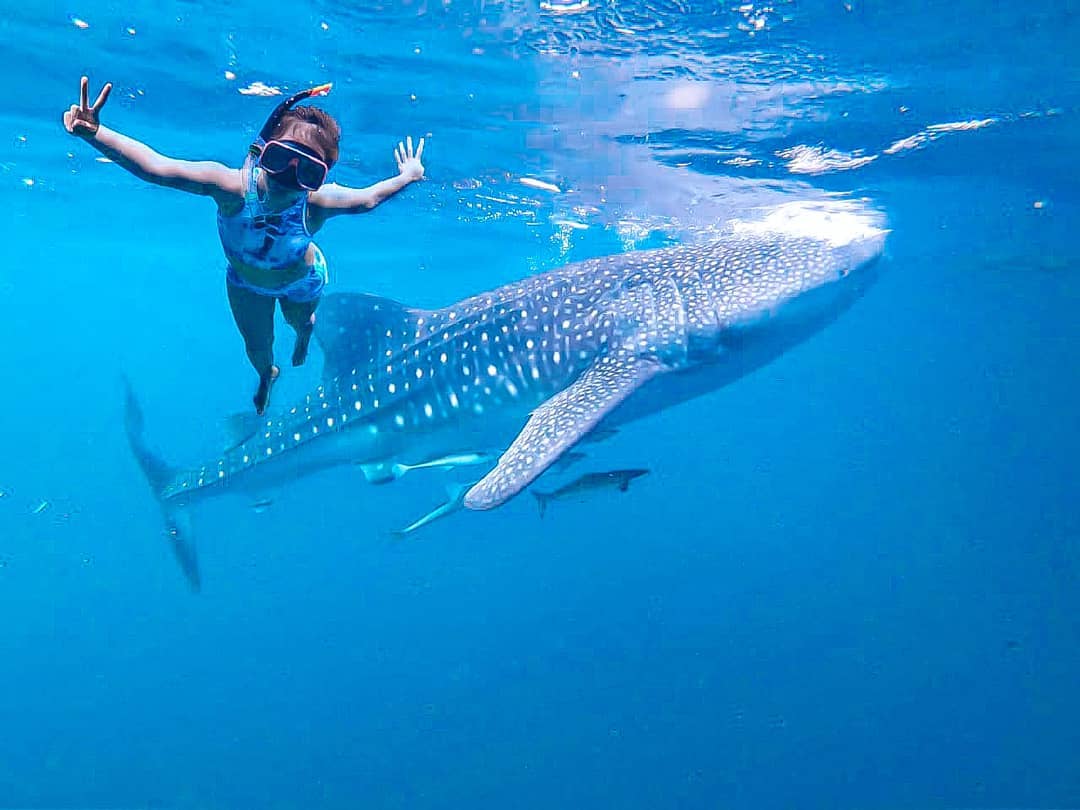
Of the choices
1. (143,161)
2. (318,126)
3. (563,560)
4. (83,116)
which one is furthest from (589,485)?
(563,560)

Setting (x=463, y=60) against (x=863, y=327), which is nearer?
(x=463, y=60)

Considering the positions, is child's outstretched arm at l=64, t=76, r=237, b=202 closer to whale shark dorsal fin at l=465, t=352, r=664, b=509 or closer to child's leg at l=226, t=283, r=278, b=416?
child's leg at l=226, t=283, r=278, b=416

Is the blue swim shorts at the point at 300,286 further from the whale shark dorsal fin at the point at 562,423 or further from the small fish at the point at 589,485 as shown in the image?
the small fish at the point at 589,485

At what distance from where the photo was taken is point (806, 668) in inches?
717

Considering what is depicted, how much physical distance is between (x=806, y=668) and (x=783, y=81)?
14420mm

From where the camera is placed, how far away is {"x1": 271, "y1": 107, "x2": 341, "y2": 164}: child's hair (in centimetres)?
324

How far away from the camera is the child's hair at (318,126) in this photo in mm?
3238

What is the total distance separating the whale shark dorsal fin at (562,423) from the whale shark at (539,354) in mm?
22

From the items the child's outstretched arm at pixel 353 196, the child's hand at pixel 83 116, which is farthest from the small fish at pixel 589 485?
the child's hand at pixel 83 116

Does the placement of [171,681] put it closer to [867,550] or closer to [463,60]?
[463,60]

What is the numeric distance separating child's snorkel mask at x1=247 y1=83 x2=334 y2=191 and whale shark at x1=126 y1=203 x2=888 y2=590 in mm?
2529

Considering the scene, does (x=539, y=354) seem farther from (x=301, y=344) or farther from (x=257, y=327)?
(x=257, y=327)

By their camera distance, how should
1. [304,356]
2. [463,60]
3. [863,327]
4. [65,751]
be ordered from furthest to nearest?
[863,327] < [65,751] < [463,60] < [304,356]

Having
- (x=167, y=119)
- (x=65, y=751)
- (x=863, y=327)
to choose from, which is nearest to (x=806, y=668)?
(x=65, y=751)
